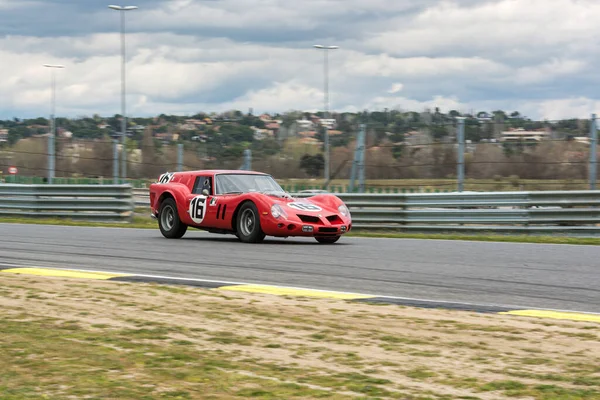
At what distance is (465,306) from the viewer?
738 cm

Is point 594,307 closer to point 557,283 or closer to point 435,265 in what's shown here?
point 557,283

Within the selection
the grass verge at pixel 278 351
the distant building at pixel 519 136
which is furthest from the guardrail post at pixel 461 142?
the grass verge at pixel 278 351

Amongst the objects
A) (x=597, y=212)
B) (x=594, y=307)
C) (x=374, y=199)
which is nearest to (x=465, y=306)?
(x=594, y=307)

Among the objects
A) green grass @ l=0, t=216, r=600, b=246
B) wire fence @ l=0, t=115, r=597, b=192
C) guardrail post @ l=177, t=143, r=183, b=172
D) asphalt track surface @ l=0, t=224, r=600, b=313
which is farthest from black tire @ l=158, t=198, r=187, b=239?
guardrail post @ l=177, t=143, r=183, b=172

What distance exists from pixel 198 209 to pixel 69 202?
6.82 m

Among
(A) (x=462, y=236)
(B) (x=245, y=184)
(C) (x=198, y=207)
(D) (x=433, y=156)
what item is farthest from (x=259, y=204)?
(D) (x=433, y=156)

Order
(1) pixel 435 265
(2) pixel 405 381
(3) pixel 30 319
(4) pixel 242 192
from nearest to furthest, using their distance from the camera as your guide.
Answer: (2) pixel 405 381 → (3) pixel 30 319 → (1) pixel 435 265 → (4) pixel 242 192

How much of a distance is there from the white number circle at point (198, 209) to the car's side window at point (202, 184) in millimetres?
173

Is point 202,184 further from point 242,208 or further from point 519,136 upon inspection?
point 519,136

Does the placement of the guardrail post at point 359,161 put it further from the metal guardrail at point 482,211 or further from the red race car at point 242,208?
the red race car at point 242,208

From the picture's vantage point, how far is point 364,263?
10.8 meters

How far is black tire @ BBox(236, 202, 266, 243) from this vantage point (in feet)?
45.4

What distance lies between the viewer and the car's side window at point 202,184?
1485cm

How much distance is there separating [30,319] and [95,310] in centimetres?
52
